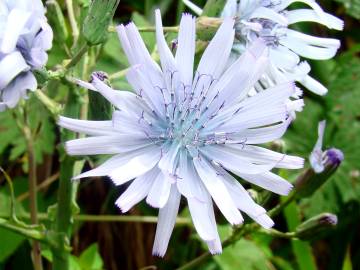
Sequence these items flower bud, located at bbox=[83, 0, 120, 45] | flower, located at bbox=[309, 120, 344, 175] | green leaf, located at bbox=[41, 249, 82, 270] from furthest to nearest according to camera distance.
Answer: green leaf, located at bbox=[41, 249, 82, 270] → flower, located at bbox=[309, 120, 344, 175] → flower bud, located at bbox=[83, 0, 120, 45]

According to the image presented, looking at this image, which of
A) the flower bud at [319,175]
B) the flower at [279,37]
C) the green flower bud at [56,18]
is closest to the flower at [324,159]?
the flower bud at [319,175]

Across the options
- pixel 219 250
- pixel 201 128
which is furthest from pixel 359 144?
pixel 219 250

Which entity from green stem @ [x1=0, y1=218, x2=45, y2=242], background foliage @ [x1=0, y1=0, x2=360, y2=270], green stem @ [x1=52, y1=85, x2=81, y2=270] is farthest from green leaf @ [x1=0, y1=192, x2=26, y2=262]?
green stem @ [x1=0, y1=218, x2=45, y2=242]

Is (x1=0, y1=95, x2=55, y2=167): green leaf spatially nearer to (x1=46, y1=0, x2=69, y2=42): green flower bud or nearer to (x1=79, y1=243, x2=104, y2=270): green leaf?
(x1=79, y1=243, x2=104, y2=270): green leaf

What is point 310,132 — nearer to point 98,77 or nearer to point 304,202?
point 304,202

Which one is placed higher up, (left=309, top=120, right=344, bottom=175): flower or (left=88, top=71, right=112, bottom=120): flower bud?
(left=88, top=71, right=112, bottom=120): flower bud

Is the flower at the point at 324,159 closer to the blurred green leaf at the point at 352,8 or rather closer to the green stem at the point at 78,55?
the green stem at the point at 78,55

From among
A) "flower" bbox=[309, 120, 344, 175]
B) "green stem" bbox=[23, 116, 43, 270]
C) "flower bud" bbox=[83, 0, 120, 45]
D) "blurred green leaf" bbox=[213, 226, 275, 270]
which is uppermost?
"flower bud" bbox=[83, 0, 120, 45]
